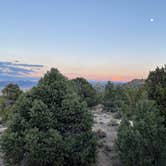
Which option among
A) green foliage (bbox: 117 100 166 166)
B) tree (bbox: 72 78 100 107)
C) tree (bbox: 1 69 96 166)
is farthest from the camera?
tree (bbox: 72 78 100 107)

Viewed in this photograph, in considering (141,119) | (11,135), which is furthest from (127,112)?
(11,135)

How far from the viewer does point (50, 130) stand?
17234mm

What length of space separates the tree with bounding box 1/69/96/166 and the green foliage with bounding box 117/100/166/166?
2156 mm

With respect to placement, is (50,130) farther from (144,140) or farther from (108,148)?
(144,140)

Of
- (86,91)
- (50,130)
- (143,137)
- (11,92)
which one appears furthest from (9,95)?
(143,137)

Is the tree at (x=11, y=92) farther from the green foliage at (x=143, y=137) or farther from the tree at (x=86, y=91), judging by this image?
the green foliage at (x=143, y=137)

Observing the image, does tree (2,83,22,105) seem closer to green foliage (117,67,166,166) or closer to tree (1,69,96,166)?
tree (1,69,96,166)

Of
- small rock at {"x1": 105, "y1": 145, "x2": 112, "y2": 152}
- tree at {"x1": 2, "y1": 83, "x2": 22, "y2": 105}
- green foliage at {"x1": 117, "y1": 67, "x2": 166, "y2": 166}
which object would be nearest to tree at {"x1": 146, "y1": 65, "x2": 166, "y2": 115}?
green foliage at {"x1": 117, "y1": 67, "x2": 166, "y2": 166}

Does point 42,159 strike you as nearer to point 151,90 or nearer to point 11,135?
point 11,135

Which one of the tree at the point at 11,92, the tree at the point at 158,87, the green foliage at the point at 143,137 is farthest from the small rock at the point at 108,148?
the tree at the point at 11,92

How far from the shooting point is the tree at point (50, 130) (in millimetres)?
17094

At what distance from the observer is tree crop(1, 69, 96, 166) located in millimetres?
17094

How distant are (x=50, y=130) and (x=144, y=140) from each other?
5.51 meters

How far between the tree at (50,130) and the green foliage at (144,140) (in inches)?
84.9
